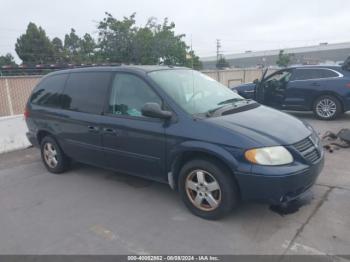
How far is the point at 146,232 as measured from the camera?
3.44 metres

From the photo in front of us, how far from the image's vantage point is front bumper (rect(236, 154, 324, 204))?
10.3 feet

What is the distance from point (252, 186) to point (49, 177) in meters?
3.55


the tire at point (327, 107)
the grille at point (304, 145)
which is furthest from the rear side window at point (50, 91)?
the tire at point (327, 107)

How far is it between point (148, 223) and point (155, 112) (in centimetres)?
125

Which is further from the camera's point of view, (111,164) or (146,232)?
(111,164)

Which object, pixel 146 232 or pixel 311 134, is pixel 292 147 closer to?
pixel 311 134

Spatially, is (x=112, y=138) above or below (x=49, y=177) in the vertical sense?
above

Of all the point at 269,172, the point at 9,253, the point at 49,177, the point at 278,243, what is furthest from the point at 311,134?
the point at 49,177

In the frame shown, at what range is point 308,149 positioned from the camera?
3.49 m

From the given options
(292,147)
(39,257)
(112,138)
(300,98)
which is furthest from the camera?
(300,98)

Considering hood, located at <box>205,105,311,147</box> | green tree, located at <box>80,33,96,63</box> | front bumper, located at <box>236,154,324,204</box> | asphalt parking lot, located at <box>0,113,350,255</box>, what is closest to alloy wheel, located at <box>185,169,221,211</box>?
asphalt parking lot, located at <box>0,113,350,255</box>

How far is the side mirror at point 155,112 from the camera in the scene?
144 inches

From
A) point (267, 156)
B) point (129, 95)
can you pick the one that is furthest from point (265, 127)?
point (129, 95)

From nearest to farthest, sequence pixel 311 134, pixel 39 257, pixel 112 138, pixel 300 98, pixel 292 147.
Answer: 1. pixel 39 257
2. pixel 292 147
3. pixel 311 134
4. pixel 112 138
5. pixel 300 98
